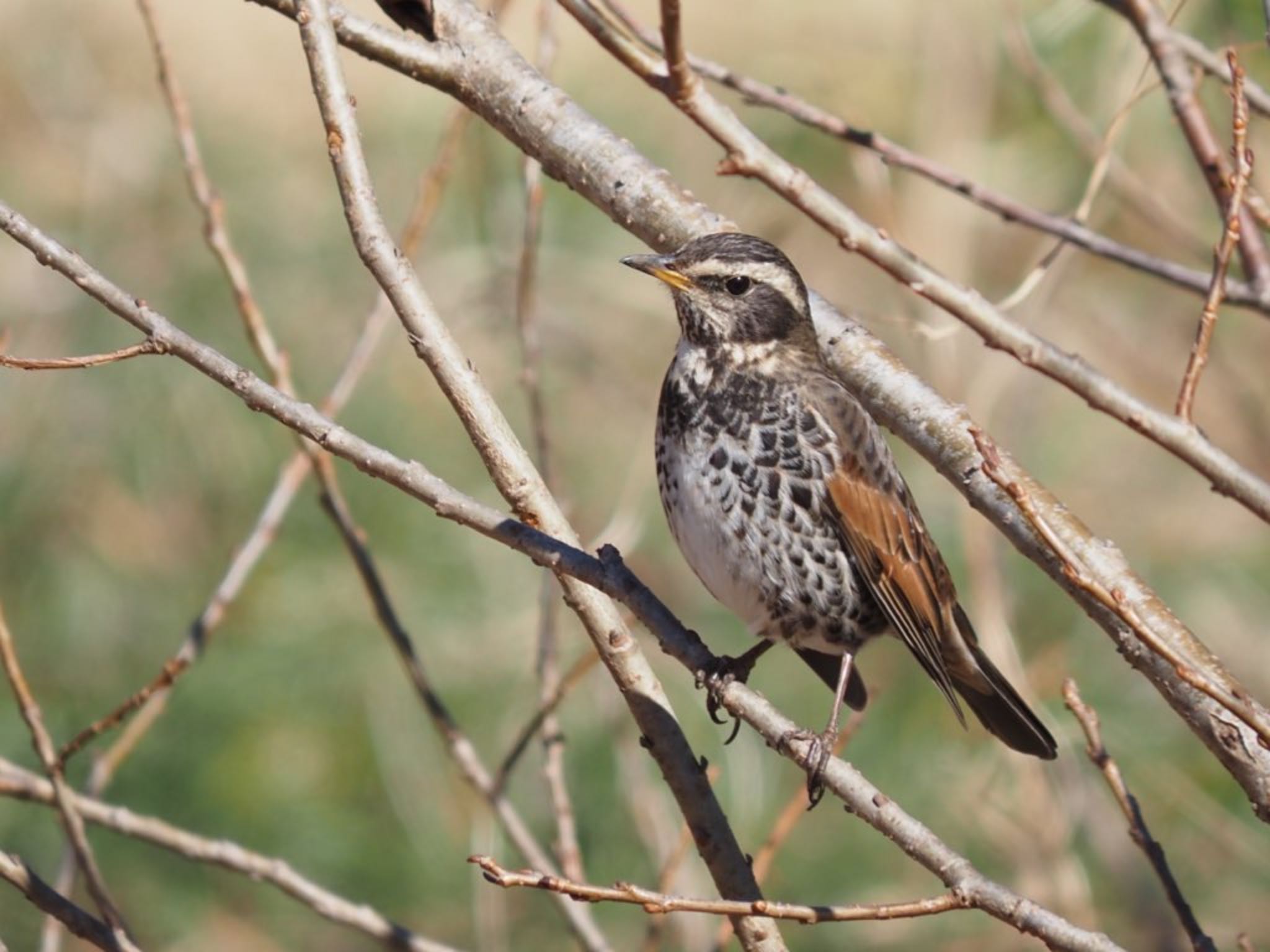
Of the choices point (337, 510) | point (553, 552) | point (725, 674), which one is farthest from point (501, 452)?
point (337, 510)

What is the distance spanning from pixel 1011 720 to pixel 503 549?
3.32 m

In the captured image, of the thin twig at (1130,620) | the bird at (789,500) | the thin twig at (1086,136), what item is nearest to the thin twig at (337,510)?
the bird at (789,500)

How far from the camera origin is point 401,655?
3518mm

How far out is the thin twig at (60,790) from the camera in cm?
288

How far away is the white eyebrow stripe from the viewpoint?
3.66 m

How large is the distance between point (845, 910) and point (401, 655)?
4.92 feet

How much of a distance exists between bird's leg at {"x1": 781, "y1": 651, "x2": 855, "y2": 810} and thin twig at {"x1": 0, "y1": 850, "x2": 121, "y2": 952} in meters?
1.06

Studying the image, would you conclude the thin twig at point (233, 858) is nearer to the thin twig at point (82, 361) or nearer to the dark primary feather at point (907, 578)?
the thin twig at point (82, 361)

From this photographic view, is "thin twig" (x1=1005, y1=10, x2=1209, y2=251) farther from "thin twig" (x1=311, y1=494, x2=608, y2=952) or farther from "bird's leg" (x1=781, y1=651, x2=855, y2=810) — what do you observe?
"thin twig" (x1=311, y1=494, x2=608, y2=952)

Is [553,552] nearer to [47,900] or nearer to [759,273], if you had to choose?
[47,900]

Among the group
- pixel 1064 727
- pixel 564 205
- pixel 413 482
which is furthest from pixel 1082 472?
pixel 413 482

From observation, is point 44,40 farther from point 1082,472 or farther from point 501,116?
point 501,116

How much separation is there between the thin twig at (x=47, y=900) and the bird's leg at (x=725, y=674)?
983 millimetres

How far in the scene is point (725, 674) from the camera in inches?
113
